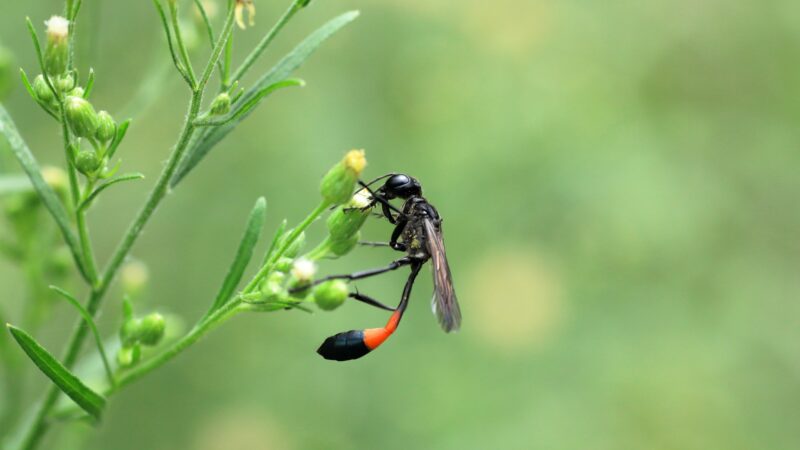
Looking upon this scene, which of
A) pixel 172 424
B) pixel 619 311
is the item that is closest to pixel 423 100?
pixel 619 311

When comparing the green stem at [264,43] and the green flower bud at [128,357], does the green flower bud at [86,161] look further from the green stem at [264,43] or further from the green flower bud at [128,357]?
the green flower bud at [128,357]

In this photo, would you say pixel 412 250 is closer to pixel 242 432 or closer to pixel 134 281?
pixel 134 281

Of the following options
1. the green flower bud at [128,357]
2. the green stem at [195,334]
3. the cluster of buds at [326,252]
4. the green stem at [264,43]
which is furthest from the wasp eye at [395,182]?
the green flower bud at [128,357]

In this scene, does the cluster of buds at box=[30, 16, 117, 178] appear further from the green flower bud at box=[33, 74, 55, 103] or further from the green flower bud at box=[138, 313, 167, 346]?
the green flower bud at box=[138, 313, 167, 346]

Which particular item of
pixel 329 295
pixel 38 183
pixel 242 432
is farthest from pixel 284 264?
pixel 242 432

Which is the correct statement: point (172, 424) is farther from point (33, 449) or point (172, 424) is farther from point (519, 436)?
point (33, 449)
